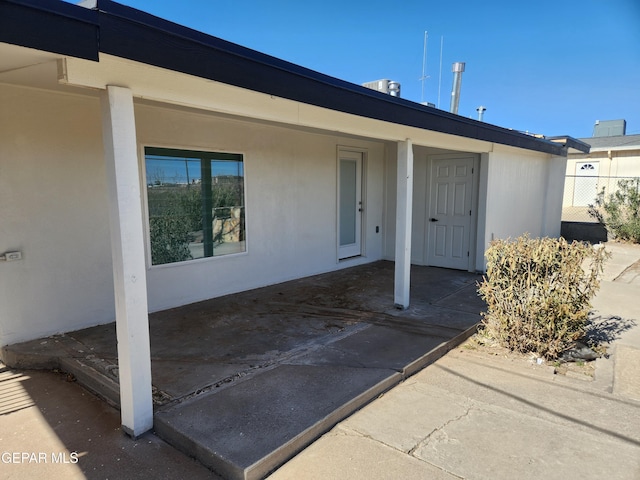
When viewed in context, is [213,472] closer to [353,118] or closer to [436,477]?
[436,477]

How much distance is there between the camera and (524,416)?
2988 millimetres

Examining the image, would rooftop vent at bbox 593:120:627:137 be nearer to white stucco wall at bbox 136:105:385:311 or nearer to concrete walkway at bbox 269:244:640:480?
white stucco wall at bbox 136:105:385:311

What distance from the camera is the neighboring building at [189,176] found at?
2438 millimetres

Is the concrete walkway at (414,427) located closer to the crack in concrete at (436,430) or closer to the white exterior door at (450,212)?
the crack in concrete at (436,430)

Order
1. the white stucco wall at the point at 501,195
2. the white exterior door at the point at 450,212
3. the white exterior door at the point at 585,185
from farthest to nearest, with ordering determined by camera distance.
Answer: the white exterior door at the point at 585,185
the white exterior door at the point at 450,212
the white stucco wall at the point at 501,195

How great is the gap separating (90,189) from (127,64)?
8.05 feet

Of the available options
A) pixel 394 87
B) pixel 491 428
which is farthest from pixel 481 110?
pixel 491 428

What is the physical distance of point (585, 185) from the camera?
56.7 feet

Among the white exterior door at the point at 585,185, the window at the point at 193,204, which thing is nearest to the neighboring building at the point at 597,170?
the white exterior door at the point at 585,185

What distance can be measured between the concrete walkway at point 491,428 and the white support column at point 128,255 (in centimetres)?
113

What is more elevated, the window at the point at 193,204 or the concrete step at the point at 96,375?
the window at the point at 193,204

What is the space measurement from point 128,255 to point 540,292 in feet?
12.0

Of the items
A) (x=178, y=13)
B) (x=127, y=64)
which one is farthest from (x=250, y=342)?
(x=178, y=13)

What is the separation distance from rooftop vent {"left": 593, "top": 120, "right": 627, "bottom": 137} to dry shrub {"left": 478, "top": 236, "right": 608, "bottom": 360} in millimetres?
23566
